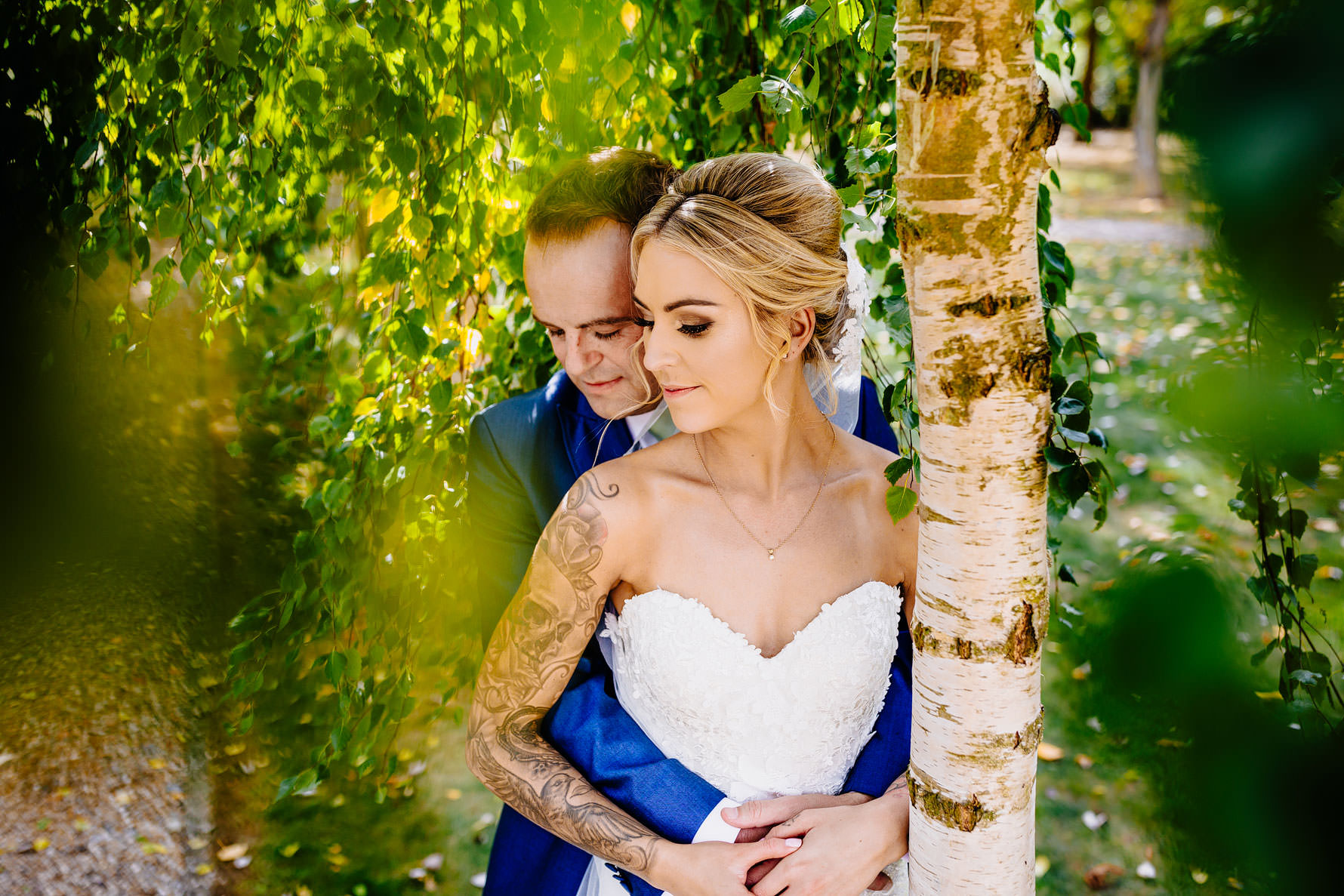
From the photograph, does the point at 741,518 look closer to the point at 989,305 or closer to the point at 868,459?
the point at 868,459

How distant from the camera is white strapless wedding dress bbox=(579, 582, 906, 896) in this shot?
6.32ft

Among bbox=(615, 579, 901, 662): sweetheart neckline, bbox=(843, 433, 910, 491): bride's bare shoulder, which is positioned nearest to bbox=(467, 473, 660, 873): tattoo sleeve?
bbox=(615, 579, 901, 662): sweetheart neckline

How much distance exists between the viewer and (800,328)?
194cm

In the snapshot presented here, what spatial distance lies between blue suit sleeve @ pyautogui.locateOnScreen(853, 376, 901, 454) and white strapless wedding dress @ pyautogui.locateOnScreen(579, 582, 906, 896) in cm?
56

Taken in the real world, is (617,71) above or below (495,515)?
above

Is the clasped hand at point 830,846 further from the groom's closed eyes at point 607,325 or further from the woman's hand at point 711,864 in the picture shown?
the groom's closed eyes at point 607,325

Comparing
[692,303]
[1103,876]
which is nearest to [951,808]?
[692,303]

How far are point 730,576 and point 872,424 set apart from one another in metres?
0.74

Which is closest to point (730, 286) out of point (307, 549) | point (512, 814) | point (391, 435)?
point (391, 435)

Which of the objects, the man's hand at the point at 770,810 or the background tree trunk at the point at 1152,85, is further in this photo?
the man's hand at the point at 770,810

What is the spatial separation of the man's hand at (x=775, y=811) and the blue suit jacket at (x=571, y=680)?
2.4 inches

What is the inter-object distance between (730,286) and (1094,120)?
15405mm

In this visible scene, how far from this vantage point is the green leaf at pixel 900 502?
1453mm

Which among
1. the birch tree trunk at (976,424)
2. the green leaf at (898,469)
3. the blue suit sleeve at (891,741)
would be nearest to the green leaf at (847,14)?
the birch tree trunk at (976,424)
